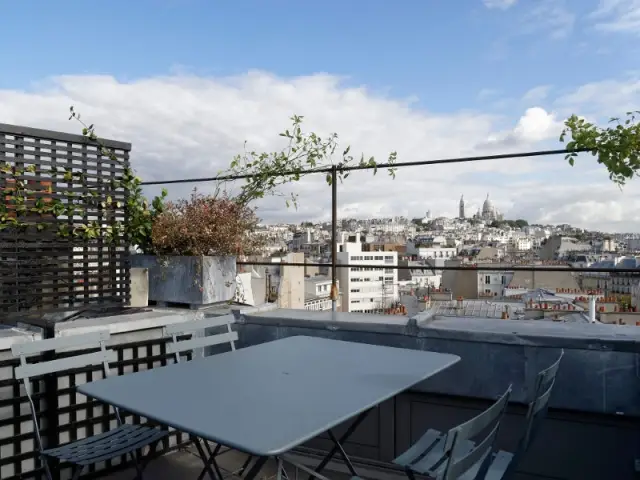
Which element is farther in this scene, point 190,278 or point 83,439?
point 190,278

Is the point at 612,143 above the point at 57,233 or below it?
above

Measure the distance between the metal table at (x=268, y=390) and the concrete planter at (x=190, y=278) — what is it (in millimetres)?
1172

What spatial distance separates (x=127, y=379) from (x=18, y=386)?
0.97m

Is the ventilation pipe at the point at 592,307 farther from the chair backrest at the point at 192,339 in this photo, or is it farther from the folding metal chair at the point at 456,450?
the chair backrest at the point at 192,339

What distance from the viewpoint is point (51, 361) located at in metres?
2.30

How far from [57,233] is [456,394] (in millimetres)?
2627

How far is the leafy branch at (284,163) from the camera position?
4027mm

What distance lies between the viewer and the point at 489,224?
532 cm

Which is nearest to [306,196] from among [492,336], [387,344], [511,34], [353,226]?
[353,226]

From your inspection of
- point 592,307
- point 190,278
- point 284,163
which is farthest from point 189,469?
point 592,307

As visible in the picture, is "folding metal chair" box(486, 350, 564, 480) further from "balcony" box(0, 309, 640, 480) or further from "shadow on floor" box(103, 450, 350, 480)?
"shadow on floor" box(103, 450, 350, 480)

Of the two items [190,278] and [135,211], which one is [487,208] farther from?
[135,211]

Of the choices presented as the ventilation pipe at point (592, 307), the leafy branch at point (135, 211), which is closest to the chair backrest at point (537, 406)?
the ventilation pipe at point (592, 307)

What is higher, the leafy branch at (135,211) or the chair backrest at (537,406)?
the leafy branch at (135,211)
